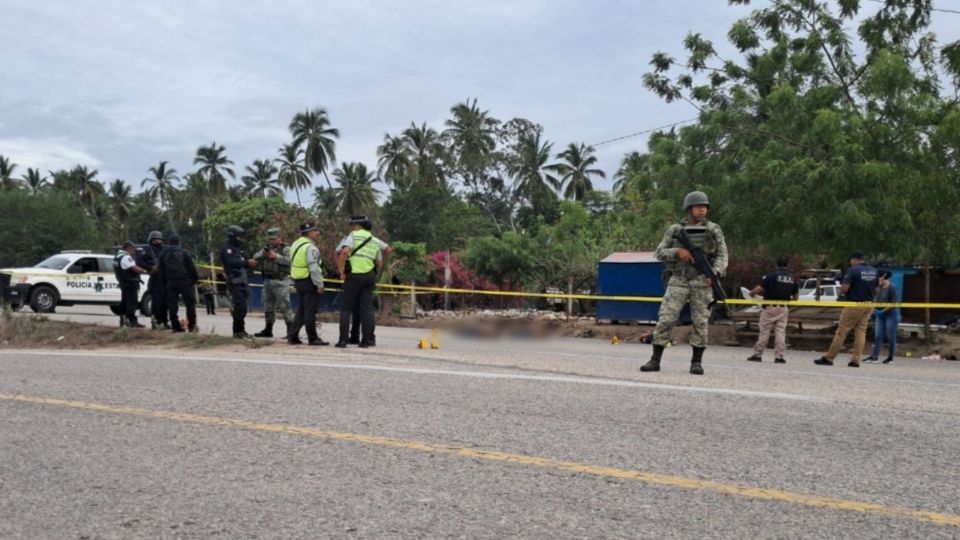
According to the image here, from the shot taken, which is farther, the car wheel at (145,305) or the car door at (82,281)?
the car door at (82,281)

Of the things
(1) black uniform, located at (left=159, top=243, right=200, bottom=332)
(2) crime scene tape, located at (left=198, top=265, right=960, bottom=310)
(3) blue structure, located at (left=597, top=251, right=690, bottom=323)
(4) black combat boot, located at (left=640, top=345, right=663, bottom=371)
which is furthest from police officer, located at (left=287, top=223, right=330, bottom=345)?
(3) blue structure, located at (left=597, top=251, right=690, bottom=323)

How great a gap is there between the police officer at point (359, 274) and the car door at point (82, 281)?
14202 mm

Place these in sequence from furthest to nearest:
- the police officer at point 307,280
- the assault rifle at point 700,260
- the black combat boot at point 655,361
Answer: the police officer at point 307,280
the black combat boot at point 655,361
the assault rifle at point 700,260

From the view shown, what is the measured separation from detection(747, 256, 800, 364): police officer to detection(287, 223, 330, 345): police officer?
7149 millimetres

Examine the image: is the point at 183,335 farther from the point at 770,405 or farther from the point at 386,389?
the point at 770,405

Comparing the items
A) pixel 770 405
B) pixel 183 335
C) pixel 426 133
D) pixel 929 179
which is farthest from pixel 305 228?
pixel 426 133

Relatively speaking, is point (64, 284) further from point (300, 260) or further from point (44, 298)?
point (300, 260)

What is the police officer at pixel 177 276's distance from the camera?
1253cm

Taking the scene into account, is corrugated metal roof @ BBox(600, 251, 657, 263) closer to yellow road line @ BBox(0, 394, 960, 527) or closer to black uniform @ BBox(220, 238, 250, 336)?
black uniform @ BBox(220, 238, 250, 336)

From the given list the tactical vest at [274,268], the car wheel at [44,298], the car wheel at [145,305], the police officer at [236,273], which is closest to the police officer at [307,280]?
the tactical vest at [274,268]

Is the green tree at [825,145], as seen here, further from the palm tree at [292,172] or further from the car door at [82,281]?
the palm tree at [292,172]

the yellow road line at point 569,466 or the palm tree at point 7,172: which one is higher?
the palm tree at point 7,172

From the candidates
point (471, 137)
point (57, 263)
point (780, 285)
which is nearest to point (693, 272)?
point (780, 285)

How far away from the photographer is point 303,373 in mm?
8055
